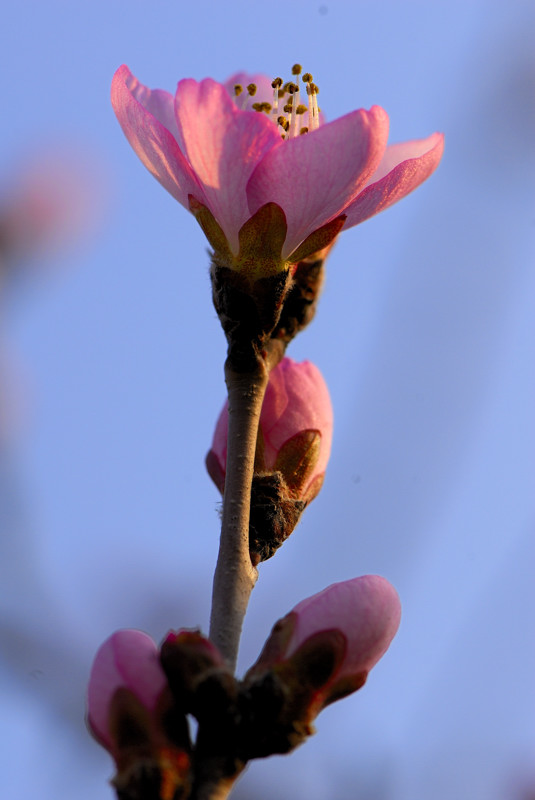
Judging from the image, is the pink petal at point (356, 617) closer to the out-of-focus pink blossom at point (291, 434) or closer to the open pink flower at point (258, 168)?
the out-of-focus pink blossom at point (291, 434)

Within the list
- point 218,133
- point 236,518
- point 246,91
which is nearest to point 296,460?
point 236,518

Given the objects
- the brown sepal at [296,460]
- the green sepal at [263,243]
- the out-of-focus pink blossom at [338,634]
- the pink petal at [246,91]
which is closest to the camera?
the out-of-focus pink blossom at [338,634]

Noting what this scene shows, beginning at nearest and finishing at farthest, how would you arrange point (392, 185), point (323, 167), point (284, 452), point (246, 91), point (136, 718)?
point (136, 718) < point (323, 167) < point (392, 185) < point (284, 452) < point (246, 91)

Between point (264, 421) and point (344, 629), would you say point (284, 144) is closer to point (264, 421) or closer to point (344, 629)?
point (264, 421)

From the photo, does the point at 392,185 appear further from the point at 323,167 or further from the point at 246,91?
the point at 246,91

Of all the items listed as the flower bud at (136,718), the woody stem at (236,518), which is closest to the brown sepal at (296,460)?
the woody stem at (236,518)

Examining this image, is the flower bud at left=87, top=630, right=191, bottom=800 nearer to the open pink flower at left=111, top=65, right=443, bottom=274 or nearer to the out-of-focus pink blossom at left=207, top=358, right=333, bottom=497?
the out-of-focus pink blossom at left=207, top=358, right=333, bottom=497
